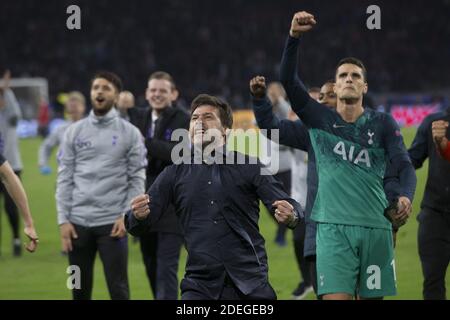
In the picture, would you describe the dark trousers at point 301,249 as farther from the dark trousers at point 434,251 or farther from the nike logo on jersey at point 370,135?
the nike logo on jersey at point 370,135

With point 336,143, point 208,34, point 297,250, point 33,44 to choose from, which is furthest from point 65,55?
point 336,143

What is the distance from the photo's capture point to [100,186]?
855 cm

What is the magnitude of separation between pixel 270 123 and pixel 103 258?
2392 mm

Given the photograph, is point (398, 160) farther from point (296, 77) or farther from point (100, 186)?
point (100, 186)

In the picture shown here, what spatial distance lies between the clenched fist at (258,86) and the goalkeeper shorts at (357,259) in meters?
1.03

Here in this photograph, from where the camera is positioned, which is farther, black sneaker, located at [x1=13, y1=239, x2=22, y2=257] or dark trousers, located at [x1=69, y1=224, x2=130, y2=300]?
black sneaker, located at [x1=13, y1=239, x2=22, y2=257]

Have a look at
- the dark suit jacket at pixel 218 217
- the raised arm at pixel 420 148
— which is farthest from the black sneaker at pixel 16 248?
the dark suit jacket at pixel 218 217

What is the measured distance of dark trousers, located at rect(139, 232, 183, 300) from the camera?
8.88 metres

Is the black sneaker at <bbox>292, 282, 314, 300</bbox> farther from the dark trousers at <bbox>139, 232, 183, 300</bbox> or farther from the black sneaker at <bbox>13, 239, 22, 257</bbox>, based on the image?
the black sneaker at <bbox>13, 239, 22, 257</bbox>

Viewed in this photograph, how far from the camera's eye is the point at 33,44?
49344 millimetres

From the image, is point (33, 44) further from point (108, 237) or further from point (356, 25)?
point (108, 237)

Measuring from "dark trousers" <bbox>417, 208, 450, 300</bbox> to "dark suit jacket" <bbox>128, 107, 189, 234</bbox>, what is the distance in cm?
233

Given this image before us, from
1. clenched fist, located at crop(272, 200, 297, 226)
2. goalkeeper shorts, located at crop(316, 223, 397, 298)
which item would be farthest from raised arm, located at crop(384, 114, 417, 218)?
clenched fist, located at crop(272, 200, 297, 226)
